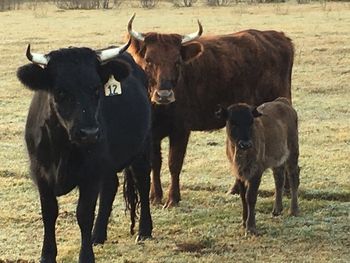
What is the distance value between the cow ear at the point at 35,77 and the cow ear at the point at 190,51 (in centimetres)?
314

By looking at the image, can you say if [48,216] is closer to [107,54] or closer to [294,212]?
[107,54]

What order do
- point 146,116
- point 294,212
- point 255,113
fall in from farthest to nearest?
point 294,212, point 255,113, point 146,116

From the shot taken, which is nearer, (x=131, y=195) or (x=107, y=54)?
(x=107, y=54)

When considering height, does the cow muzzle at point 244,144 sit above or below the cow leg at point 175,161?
above

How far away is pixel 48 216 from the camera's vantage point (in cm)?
645

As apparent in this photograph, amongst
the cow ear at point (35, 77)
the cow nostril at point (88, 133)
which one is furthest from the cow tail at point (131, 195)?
the cow nostril at point (88, 133)

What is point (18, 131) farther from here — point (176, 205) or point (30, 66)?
point (30, 66)

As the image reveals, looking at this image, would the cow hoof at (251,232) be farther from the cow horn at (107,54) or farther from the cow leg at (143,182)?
the cow horn at (107,54)

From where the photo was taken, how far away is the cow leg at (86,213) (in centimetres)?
626

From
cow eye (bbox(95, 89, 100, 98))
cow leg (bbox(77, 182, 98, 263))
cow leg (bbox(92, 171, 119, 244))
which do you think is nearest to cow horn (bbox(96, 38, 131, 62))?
cow eye (bbox(95, 89, 100, 98))

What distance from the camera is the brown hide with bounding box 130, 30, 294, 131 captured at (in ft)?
28.6

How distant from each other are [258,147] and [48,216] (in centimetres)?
225

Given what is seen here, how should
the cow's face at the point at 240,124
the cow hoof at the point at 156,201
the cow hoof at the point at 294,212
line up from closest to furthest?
the cow's face at the point at 240,124, the cow hoof at the point at 294,212, the cow hoof at the point at 156,201

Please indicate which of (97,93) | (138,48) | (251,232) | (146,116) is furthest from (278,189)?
(97,93)
